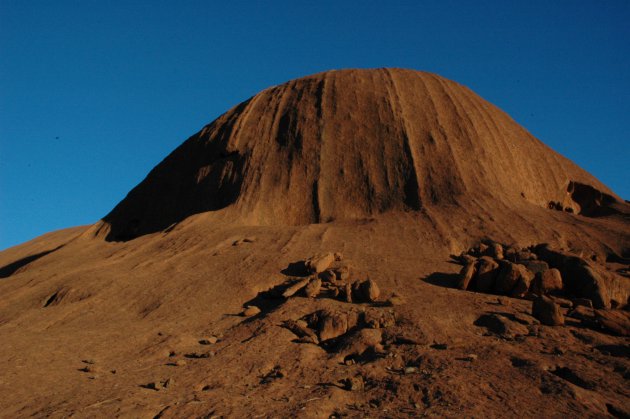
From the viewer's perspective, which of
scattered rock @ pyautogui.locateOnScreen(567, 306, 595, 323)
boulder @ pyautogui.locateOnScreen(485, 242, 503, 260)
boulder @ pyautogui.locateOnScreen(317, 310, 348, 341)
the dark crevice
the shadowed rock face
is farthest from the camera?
the shadowed rock face

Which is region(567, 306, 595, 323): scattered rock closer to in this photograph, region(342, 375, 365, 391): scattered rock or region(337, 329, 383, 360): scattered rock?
region(337, 329, 383, 360): scattered rock

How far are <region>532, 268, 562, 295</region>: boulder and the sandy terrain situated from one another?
365mm

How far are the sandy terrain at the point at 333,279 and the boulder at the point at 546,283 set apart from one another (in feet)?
1.20

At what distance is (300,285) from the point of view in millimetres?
11250

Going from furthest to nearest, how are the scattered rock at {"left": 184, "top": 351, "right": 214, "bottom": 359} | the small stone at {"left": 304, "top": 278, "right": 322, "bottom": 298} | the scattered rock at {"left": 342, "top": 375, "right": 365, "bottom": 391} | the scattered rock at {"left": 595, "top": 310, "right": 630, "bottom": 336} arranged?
the small stone at {"left": 304, "top": 278, "right": 322, "bottom": 298}
the scattered rock at {"left": 595, "top": 310, "right": 630, "bottom": 336}
the scattered rock at {"left": 184, "top": 351, "right": 214, "bottom": 359}
the scattered rock at {"left": 342, "top": 375, "right": 365, "bottom": 391}

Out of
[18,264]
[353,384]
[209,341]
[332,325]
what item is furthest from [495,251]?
[18,264]

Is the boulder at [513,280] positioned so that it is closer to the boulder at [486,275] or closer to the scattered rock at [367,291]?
the boulder at [486,275]

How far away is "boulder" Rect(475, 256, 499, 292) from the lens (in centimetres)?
1136

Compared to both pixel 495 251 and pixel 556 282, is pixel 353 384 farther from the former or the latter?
pixel 495 251

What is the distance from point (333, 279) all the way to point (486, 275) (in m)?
3.30

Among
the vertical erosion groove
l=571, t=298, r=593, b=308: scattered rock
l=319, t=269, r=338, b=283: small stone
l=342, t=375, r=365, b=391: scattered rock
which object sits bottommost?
l=342, t=375, r=365, b=391: scattered rock

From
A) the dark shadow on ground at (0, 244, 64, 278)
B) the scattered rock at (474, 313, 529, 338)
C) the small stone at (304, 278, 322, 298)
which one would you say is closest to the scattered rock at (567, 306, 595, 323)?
the scattered rock at (474, 313, 529, 338)

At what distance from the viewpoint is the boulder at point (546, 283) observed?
11195 mm

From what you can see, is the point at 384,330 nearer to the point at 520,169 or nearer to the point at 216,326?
the point at 216,326
